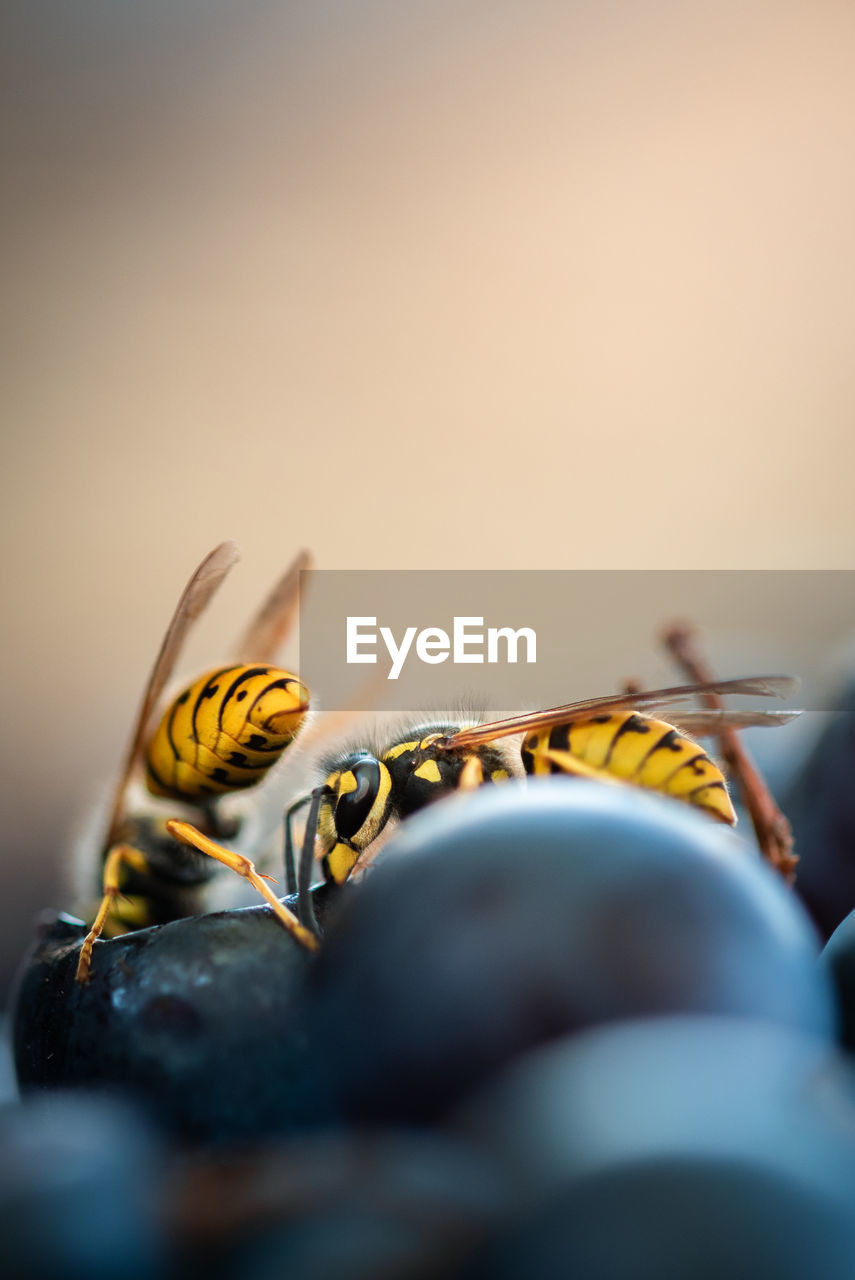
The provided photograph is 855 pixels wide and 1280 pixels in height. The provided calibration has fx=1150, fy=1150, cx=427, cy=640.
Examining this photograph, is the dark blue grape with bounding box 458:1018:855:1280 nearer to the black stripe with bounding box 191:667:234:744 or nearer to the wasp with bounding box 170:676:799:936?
the wasp with bounding box 170:676:799:936

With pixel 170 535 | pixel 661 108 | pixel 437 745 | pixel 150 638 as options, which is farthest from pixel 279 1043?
pixel 661 108

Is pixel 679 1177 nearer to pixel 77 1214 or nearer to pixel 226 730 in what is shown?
pixel 77 1214

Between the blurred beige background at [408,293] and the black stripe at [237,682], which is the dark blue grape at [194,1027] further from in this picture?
the blurred beige background at [408,293]

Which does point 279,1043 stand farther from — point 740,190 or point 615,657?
point 740,190

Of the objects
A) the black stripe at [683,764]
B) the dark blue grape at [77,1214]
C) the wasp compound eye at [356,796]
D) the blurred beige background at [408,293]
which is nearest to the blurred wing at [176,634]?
the wasp compound eye at [356,796]

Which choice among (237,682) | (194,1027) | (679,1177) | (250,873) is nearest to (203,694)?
(237,682)

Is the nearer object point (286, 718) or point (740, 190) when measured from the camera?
point (286, 718)
